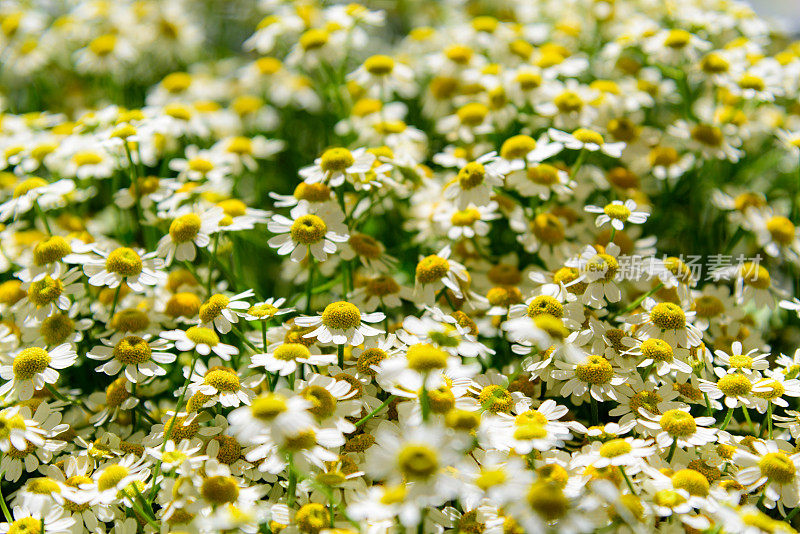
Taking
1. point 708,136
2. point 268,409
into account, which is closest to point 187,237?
point 268,409

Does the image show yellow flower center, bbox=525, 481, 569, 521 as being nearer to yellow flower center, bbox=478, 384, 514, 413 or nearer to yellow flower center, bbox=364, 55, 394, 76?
yellow flower center, bbox=478, 384, 514, 413

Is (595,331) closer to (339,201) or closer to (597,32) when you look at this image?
(339,201)

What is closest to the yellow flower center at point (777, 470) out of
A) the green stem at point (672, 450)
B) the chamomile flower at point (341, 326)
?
the green stem at point (672, 450)

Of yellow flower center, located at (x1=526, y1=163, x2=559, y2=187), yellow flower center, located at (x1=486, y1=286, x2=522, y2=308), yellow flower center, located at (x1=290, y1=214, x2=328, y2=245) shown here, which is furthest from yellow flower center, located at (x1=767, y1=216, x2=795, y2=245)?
yellow flower center, located at (x1=290, y1=214, x2=328, y2=245)

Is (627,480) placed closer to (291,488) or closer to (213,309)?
(291,488)

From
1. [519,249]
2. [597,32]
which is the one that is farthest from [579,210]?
[597,32]
